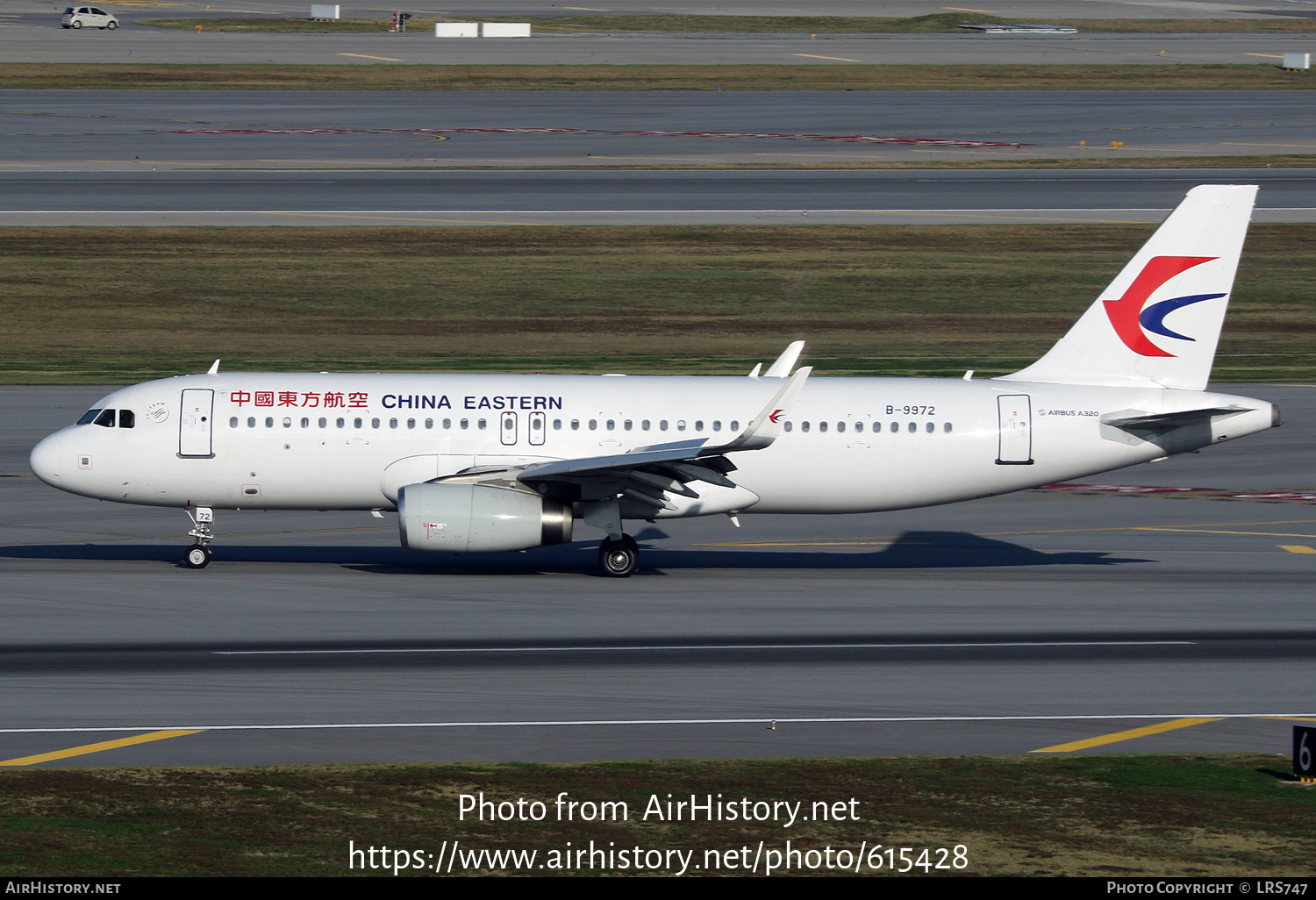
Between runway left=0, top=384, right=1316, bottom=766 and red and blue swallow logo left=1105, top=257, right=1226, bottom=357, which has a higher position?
red and blue swallow logo left=1105, top=257, right=1226, bottom=357

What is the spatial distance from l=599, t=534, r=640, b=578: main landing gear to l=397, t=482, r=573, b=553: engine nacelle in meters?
1.64

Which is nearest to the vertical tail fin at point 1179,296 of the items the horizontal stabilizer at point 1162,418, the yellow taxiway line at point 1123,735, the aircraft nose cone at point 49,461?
→ the horizontal stabilizer at point 1162,418

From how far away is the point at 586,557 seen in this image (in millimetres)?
35938

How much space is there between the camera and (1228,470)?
149ft

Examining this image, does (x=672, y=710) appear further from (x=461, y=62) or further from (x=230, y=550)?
Result: (x=461, y=62)

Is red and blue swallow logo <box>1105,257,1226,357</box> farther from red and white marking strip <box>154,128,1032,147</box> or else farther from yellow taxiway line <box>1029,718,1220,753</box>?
red and white marking strip <box>154,128,1032,147</box>

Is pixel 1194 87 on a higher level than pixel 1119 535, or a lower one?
higher

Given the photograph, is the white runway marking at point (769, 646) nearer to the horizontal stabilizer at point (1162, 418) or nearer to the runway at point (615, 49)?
the horizontal stabilizer at point (1162, 418)

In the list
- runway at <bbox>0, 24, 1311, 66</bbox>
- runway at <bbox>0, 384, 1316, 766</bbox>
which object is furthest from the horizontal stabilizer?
runway at <bbox>0, 24, 1311, 66</bbox>

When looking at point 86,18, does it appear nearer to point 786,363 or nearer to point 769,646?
point 786,363

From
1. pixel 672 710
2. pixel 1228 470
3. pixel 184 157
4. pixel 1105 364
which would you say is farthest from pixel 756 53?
pixel 672 710

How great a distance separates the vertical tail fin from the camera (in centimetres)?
3359

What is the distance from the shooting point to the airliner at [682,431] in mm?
32781

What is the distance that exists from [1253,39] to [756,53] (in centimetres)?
5415
